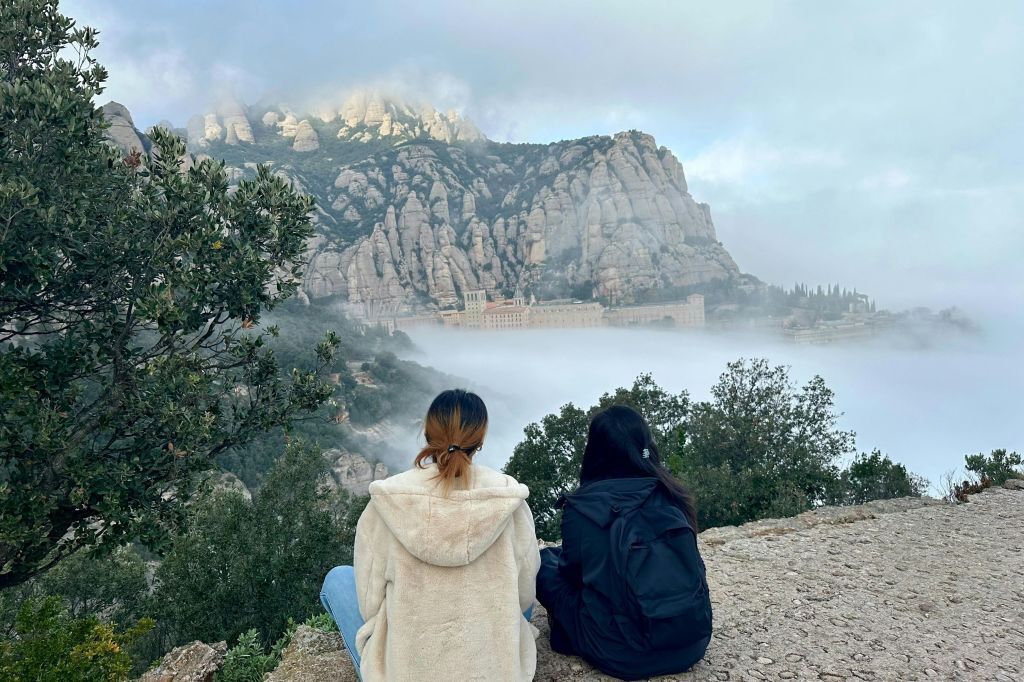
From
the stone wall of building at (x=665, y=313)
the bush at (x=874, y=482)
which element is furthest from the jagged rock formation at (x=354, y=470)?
the stone wall of building at (x=665, y=313)

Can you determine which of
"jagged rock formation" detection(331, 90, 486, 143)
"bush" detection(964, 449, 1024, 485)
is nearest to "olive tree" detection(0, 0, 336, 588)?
"bush" detection(964, 449, 1024, 485)

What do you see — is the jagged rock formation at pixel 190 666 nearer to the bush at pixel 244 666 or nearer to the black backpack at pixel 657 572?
the bush at pixel 244 666

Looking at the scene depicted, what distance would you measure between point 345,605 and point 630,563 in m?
1.46

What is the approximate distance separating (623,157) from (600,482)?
14262 centimetres

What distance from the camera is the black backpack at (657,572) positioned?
114 inches

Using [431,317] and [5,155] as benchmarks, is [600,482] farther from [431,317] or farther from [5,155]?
[431,317]

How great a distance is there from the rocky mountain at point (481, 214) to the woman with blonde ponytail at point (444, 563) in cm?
10401

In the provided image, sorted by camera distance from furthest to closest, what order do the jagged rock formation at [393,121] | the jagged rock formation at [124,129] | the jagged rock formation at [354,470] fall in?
the jagged rock formation at [393,121] → the jagged rock formation at [124,129] → the jagged rock formation at [354,470]

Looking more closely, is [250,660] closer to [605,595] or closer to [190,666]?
[190,666]

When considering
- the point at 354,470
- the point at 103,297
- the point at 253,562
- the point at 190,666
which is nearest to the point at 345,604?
the point at 190,666

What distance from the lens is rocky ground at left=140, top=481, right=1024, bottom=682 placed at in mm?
3676

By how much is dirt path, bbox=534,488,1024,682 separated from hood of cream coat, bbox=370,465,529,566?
1.36 meters

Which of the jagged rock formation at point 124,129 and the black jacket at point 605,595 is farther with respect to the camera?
the jagged rock formation at point 124,129

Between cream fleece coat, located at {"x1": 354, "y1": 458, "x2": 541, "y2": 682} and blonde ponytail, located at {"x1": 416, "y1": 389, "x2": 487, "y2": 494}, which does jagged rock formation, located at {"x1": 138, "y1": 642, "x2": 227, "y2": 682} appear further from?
blonde ponytail, located at {"x1": 416, "y1": 389, "x2": 487, "y2": 494}
